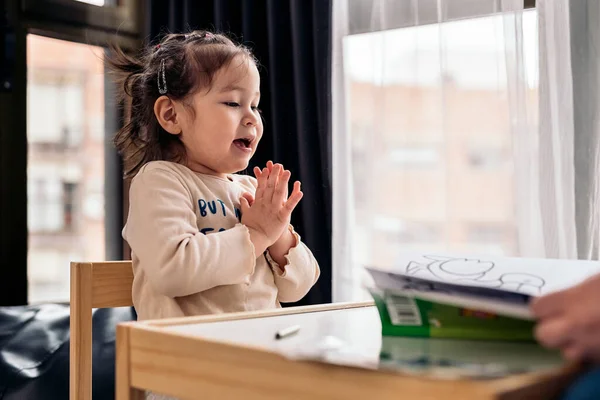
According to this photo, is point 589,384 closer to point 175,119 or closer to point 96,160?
point 175,119

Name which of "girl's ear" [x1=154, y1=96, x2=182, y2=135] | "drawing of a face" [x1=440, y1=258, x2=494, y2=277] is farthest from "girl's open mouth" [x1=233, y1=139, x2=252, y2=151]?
"drawing of a face" [x1=440, y1=258, x2=494, y2=277]

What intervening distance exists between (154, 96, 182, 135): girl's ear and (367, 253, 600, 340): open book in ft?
2.16

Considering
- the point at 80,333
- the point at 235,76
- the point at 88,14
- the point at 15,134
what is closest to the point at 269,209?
the point at 235,76

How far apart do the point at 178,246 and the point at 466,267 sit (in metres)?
0.46

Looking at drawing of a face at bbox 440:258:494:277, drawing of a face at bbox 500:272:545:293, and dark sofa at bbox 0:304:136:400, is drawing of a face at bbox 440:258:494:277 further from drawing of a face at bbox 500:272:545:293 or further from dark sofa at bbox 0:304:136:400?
dark sofa at bbox 0:304:136:400

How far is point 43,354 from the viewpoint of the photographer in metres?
1.78

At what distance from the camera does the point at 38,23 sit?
7.56 feet

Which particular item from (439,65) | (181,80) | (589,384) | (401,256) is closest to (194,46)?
(181,80)

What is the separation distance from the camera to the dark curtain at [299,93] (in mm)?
2207

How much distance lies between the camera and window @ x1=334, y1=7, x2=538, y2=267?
191 cm

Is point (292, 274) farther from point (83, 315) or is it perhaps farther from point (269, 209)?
point (83, 315)

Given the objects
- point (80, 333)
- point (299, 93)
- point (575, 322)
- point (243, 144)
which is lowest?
point (80, 333)

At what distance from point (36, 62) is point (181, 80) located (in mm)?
1233

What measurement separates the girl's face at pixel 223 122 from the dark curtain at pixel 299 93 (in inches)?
35.0
